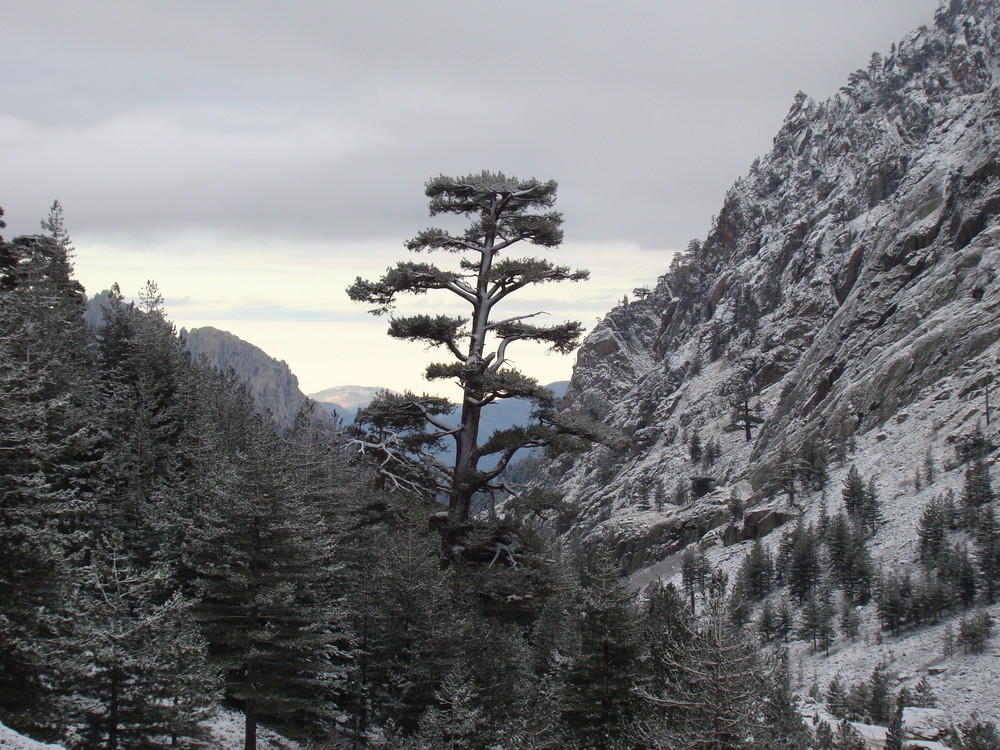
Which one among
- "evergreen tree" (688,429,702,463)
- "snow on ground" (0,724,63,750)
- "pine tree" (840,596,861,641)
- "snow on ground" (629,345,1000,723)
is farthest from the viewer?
"evergreen tree" (688,429,702,463)

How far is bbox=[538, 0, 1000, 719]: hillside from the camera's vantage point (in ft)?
274

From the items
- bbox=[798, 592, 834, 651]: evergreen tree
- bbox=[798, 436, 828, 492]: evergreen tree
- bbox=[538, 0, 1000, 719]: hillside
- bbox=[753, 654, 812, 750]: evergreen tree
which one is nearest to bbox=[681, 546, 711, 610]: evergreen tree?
bbox=[538, 0, 1000, 719]: hillside

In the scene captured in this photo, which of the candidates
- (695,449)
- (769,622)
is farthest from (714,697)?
(695,449)

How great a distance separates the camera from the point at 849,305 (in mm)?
124750

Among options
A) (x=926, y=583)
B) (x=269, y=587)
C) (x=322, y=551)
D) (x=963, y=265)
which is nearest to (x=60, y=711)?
(x=269, y=587)

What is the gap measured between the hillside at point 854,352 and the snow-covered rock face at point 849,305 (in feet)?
1.34

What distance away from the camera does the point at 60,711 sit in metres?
11.5

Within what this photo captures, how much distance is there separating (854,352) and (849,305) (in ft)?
53.0

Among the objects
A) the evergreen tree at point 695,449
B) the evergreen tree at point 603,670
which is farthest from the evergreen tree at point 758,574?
the evergreen tree at point 603,670

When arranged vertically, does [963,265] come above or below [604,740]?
above

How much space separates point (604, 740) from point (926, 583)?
62.0 m

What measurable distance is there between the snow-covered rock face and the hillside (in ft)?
1.34

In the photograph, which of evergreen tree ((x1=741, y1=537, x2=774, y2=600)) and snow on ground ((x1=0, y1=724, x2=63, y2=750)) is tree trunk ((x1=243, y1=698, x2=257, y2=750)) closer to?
snow on ground ((x1=0, y1=724, x2=63, y2=750))

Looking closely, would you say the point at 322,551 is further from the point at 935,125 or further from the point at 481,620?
the point at 935,125
